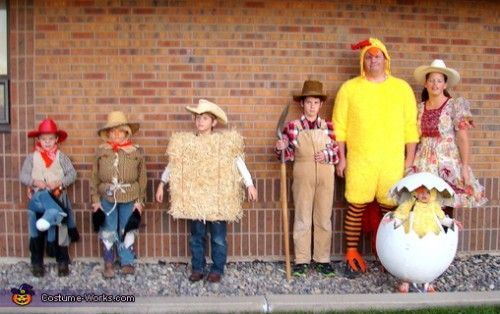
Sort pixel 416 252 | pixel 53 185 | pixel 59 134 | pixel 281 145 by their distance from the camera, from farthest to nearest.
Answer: pixel 59 134, pixel 53 185, pixel 281 145, pixel 416 252

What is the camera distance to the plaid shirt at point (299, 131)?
5.18 meters

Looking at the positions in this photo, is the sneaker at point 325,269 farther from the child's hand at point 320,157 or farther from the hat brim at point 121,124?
the hat brim at point 121,124

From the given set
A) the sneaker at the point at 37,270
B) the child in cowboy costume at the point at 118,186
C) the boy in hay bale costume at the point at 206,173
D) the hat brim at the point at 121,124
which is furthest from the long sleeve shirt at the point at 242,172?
the sneaker at the point at 37,270

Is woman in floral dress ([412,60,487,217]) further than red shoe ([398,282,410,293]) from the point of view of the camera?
Yes

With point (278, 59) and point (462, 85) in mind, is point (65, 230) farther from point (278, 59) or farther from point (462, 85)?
point (462, 85)

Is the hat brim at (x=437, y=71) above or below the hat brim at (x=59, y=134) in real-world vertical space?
above

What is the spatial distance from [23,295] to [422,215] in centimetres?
326

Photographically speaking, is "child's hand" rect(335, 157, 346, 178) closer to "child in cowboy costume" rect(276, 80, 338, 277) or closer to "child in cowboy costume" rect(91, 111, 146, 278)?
"child in cowboy costume" rect(276, 80, 338, 277)

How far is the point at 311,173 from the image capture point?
5.18 meters

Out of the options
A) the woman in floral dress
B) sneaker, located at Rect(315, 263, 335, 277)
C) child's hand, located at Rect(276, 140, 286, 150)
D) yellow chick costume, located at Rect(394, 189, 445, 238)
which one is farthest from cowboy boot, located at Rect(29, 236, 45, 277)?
the woman in floral dress

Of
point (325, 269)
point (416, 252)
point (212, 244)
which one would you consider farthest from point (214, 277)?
point (416, 252)

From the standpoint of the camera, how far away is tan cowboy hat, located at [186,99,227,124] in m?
4.98

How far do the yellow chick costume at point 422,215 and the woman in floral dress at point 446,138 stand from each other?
1.97 feet

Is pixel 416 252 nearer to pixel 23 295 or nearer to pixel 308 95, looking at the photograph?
pixel 308 95
